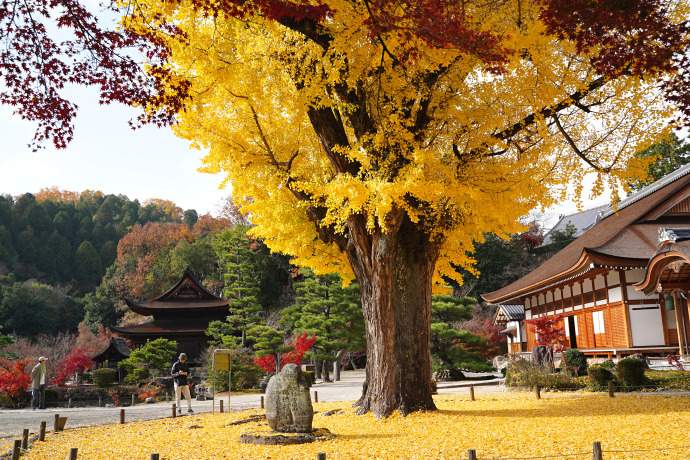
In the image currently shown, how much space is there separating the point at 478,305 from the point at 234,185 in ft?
104

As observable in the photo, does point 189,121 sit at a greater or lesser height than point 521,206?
greater

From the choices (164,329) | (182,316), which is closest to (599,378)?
(164,329)

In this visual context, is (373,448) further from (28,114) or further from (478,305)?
(478,305)

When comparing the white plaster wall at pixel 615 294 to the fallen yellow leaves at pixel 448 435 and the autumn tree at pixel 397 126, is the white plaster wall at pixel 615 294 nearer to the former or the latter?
the fallen yellow leaves at pixel 448 435

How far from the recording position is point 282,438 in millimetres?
7504

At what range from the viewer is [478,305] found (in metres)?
39.0

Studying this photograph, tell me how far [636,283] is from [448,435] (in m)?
12.2

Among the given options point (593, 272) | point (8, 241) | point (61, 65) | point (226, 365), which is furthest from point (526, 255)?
point (8, 241)

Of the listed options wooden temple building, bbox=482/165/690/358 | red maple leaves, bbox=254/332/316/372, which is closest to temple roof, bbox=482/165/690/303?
wooden temple building, bbox=482/165/690/358

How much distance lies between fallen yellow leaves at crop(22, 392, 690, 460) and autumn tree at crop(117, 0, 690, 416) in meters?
1.16

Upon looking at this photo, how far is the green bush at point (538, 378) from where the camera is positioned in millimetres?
14172

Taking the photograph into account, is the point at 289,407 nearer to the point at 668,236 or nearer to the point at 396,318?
the point at 396,318

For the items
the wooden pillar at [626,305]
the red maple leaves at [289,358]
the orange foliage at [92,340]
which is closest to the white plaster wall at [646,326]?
the wooden pillar at [626,305]

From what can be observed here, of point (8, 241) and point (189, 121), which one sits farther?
point (8, 241)
